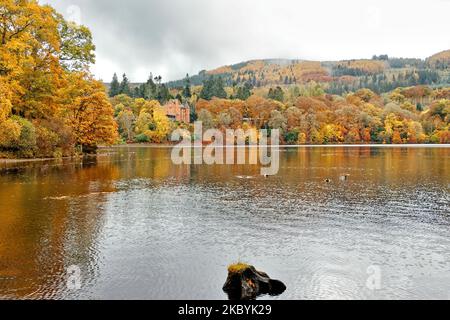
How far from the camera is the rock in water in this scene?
553 inches

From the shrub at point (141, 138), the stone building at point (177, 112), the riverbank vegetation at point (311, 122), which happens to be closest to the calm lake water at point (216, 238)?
the shrub at point (141, 138)

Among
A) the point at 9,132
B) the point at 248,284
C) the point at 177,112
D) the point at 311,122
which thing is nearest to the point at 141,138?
the point at 177,112

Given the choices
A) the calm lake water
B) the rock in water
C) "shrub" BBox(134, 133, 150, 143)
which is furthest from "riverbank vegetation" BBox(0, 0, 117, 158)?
"shrub" BBox(134, 133, 150, 143)

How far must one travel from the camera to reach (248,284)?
14.1m

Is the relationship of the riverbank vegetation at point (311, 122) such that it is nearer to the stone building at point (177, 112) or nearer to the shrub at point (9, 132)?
the stone building at point (177, 112)

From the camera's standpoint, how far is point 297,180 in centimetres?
4538

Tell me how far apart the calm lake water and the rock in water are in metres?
0.39

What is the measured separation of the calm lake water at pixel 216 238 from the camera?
1475 cm

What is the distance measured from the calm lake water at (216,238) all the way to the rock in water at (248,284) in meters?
0.39

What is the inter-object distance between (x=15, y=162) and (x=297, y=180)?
132 feet

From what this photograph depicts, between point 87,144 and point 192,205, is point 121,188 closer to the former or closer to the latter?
point 192,205

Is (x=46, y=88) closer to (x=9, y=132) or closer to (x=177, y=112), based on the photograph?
(x=9, y=132)

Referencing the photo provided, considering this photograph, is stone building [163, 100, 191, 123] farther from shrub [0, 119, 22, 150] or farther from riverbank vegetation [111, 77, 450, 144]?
shrub [0, 119, 22, 150]
